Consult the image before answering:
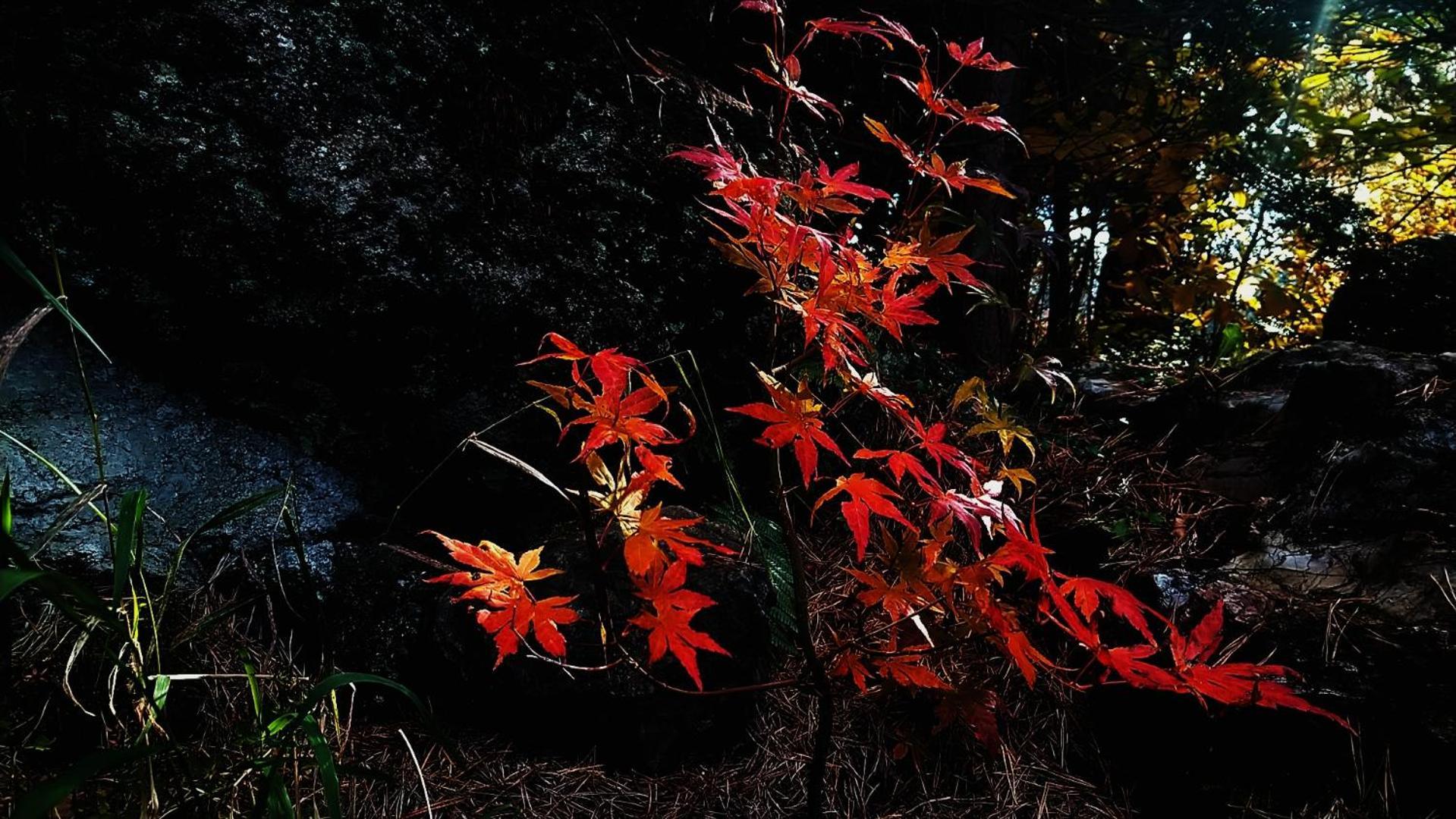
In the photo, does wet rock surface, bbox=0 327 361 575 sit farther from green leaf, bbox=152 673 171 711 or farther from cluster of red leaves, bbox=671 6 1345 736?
cluster of red leaves, bbox=671 6 1345 736

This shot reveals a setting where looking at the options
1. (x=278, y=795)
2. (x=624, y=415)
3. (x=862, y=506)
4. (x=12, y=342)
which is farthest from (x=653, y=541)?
(x=12, y=342)

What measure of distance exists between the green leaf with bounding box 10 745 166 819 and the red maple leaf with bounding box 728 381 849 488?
82cm

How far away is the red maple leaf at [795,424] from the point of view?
111 cm

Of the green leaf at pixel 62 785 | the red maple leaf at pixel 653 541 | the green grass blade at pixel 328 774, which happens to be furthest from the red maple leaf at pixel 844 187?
the green leaf at pixel 62 785

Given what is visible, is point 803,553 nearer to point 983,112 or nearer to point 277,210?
point 983,112

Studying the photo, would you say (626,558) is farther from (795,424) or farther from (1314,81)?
(1314,81)

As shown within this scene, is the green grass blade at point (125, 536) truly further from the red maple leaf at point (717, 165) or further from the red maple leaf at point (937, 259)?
the red maple leaf at point (937, 259)

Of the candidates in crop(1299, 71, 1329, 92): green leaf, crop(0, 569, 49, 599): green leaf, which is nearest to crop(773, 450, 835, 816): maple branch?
crop(0, 569, 49, 599): green leaf

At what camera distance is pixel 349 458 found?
72.6 inches

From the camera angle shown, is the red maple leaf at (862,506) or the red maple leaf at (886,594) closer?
the red maple leaf at (862,506)

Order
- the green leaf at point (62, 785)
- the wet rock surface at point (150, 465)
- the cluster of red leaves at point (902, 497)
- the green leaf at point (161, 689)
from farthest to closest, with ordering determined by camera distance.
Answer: the wet rock surface at point (150, 465), the cluster of red leaves at point (902, 497), the green leaf at point (161, 689), the green leaf at point (62, 785)

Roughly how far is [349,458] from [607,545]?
70 centimetres

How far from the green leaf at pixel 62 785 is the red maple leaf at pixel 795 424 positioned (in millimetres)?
816

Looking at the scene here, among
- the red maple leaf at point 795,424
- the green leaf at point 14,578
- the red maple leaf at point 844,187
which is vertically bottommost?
the green leaf at point 14,578
